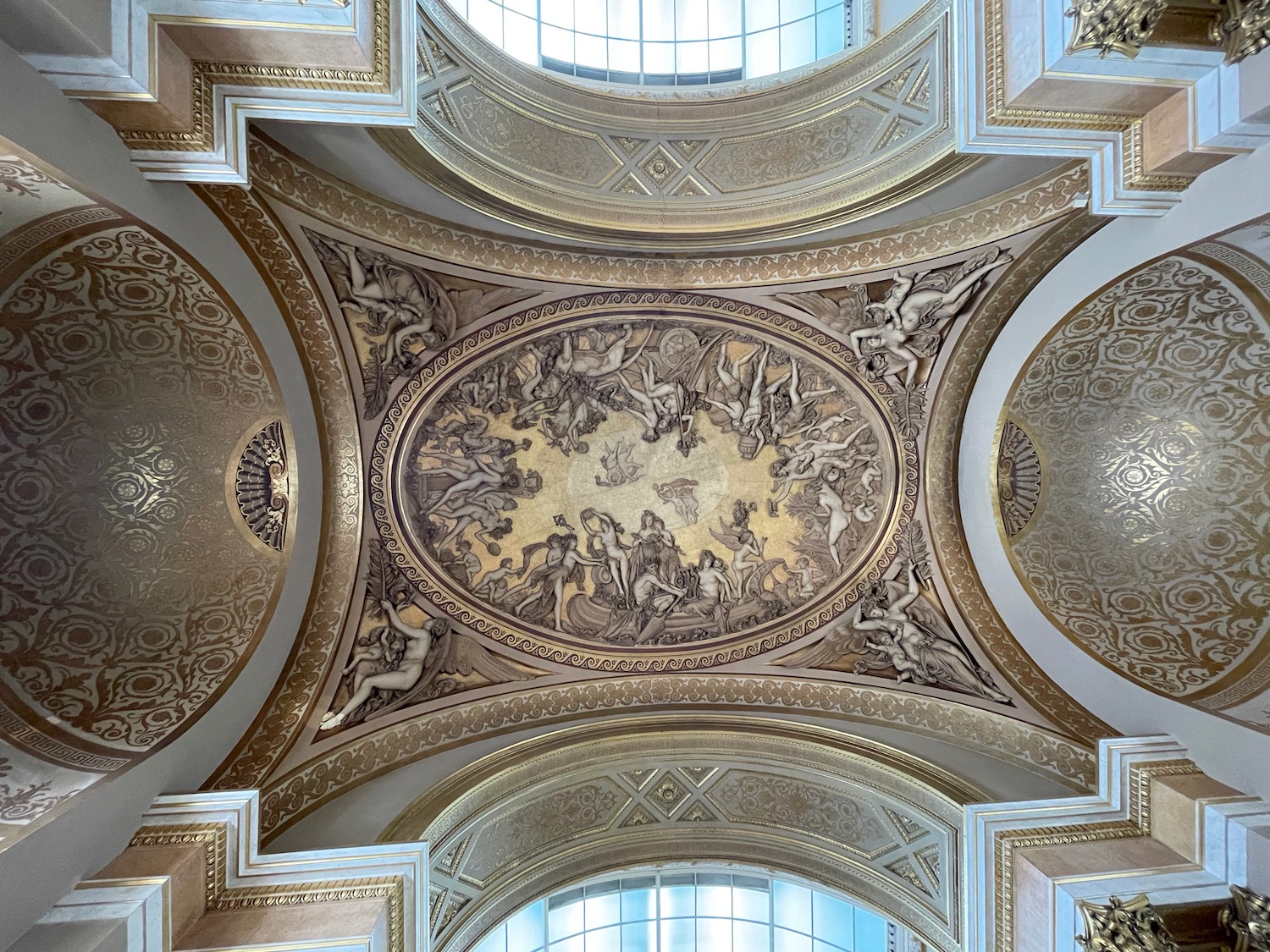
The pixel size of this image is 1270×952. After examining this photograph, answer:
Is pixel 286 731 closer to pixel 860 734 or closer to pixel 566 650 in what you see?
pixel 566 650

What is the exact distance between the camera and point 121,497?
728cm

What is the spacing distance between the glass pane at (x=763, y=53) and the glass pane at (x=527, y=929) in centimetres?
1269

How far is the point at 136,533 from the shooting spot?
7355mm

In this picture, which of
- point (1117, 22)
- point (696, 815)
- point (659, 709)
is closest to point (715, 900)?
point (696, 815)

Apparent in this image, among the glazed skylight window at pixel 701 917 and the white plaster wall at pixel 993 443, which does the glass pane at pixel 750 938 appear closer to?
the glazed skylight window at pixel 701 917

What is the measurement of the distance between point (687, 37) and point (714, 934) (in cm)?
1375

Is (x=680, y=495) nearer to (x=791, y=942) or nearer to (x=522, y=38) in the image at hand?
(x=522, y=38)

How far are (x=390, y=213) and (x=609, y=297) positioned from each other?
281cm

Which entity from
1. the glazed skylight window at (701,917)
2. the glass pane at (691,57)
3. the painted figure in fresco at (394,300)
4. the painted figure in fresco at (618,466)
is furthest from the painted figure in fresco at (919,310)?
the glazed skylight window at (701,917)

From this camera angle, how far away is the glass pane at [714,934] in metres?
10.8

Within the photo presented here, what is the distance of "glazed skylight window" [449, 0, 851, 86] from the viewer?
9.38 m

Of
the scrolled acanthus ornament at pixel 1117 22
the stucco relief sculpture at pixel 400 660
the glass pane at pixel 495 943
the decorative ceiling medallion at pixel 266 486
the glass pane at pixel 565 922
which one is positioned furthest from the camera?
the glass pane at pixel 565 922

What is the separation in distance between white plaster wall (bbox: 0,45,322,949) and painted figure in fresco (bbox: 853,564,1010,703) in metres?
7.42

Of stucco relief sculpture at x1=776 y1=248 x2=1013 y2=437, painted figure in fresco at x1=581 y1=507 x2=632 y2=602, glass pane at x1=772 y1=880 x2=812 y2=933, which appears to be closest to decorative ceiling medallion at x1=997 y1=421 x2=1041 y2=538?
stucco relief sculpture at x1=776 y1=248 x2=1013 y2=437
